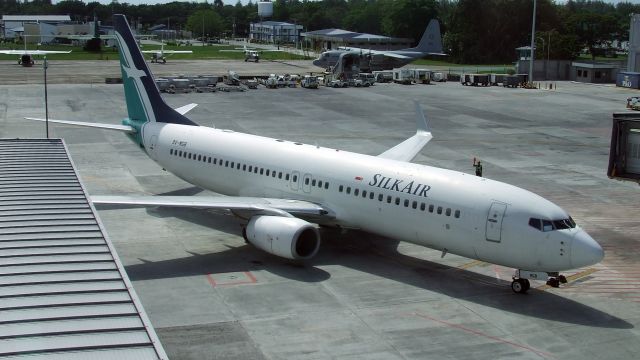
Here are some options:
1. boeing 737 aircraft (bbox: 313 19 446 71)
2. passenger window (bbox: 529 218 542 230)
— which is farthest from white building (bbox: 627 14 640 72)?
passenger window (bbox: 529 218 542 230)

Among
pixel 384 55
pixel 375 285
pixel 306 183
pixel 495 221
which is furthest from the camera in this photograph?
pixel 384 55

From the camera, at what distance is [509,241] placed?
27.3m

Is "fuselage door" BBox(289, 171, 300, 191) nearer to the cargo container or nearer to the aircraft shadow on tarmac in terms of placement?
the aircraft shadow on tarmac

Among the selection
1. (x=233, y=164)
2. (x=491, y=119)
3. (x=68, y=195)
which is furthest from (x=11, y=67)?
(x=68, y=195)

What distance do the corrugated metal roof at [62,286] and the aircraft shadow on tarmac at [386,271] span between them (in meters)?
7.18

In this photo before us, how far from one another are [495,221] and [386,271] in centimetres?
535

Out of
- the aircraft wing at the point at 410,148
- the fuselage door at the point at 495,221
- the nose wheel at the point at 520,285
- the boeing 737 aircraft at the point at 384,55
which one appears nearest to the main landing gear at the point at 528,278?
the nose wheel at the point at 520,285

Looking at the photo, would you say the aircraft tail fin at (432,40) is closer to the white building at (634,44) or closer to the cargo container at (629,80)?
the white building at (634,44)

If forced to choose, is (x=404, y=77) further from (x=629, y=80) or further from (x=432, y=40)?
(x=629, y=80)

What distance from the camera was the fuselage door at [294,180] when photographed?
34375 millimetres

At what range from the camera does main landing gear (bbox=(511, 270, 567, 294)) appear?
2745 centimetres

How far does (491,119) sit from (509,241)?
173 feet

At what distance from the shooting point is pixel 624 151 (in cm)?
3484

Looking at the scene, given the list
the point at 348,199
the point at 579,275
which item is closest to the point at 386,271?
the point at 348,199
